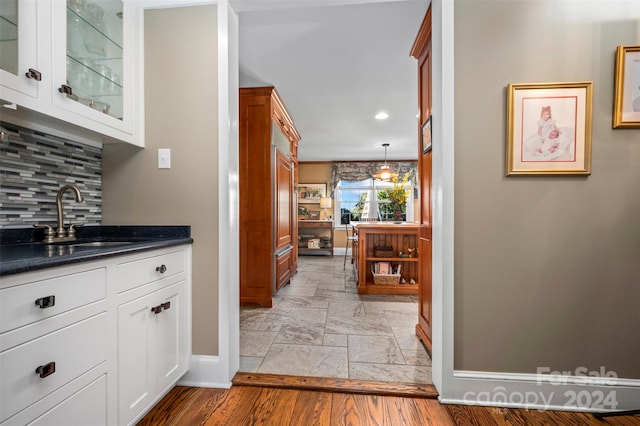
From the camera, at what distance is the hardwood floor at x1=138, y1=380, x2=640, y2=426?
4.36 feet

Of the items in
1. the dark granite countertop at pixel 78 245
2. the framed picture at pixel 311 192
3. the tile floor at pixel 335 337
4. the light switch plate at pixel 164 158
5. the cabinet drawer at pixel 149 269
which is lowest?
the tile floor at pixel 335 337

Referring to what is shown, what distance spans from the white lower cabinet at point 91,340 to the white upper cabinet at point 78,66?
2.35 ft

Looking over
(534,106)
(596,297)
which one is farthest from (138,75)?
(596,297)

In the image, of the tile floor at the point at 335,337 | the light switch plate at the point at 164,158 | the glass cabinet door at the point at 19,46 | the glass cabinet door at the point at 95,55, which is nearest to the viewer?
the glass cabinet door at the point at 19,46

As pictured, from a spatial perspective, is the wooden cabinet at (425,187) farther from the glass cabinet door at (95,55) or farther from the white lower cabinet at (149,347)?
the glass cabinet door at (95,55)

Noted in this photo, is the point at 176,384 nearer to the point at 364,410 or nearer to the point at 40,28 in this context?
the point at 364,410

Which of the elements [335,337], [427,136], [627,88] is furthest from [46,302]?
[627,88]

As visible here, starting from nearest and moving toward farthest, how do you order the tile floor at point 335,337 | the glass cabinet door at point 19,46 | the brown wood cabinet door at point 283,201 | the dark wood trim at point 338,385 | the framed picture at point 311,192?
the glass cabinet door at point 19,46
the dark wood trim at point 338,385
the tile floor at point 335,337
the brown wood cabinet door at point 283,201
the framed picture at point 311,192

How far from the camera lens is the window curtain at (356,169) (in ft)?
23.1

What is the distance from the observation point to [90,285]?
3.27ft

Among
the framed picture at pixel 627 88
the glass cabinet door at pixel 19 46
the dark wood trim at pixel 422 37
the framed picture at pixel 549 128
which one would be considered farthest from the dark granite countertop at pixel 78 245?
the framed picture at pixel 627 88

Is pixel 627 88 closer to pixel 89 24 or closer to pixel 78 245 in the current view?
pixel 89 24

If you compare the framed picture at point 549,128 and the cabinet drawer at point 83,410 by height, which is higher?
the framed picture at point 549,128

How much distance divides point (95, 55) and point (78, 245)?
982 mm
